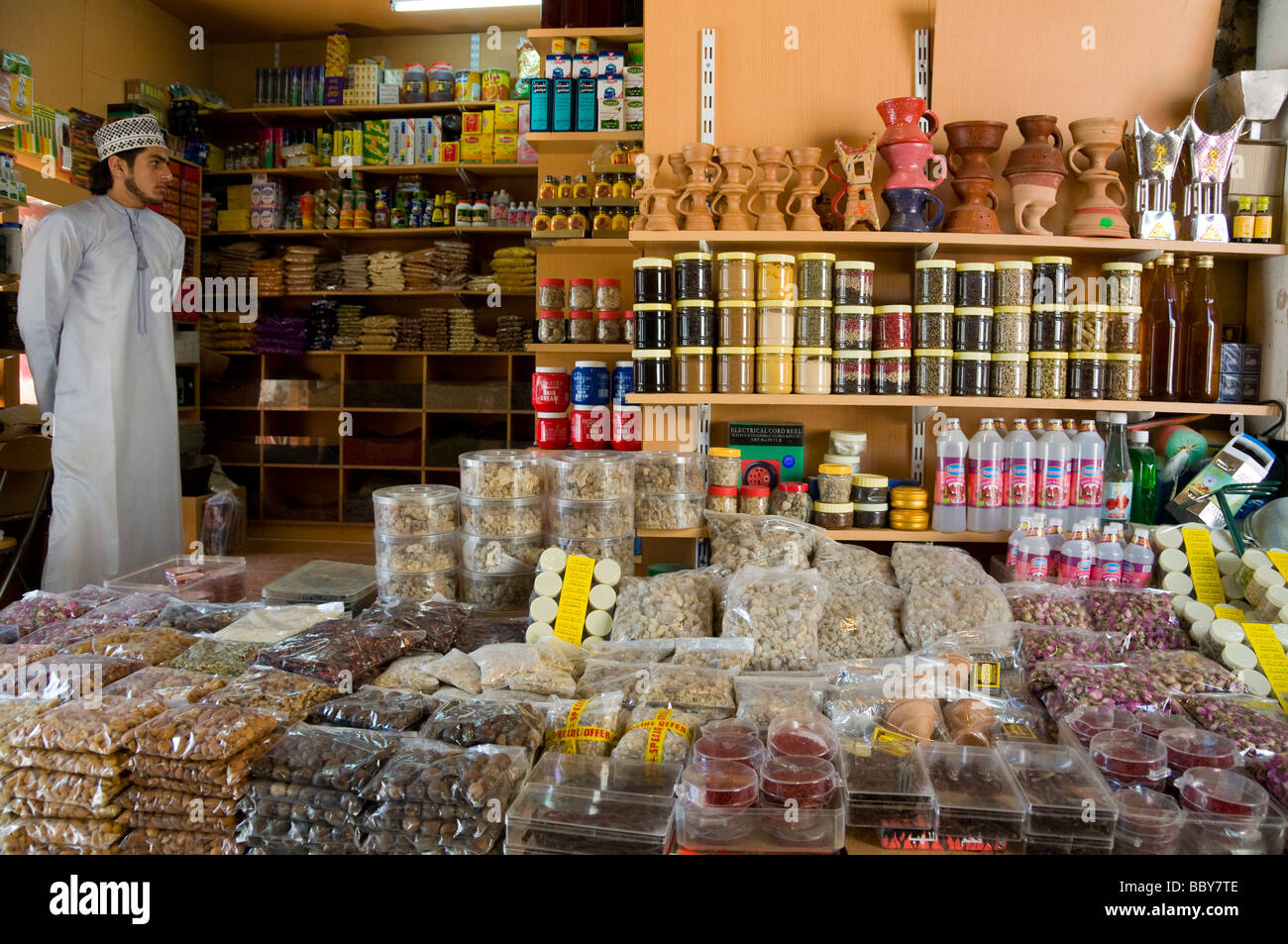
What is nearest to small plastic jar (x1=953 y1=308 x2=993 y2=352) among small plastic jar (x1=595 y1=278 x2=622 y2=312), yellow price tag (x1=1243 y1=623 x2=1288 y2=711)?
yellow price tag (x1=1243 y1=623 x2=1288 y2=711)

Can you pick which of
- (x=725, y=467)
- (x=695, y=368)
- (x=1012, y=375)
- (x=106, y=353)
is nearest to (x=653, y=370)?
(x=695, y=368)

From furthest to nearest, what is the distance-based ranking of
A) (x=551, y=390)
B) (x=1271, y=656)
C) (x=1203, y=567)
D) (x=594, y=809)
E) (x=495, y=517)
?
1. (x=551, y=390)
2. (x=495, y=517)
3. (x=1203, y=567)
4. (x=1271, y=656)
5. (x=594, y=809)

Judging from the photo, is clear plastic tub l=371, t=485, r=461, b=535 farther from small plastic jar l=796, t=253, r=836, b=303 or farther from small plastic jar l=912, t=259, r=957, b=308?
small plastic jar l=912, t=259, r=957, b=308

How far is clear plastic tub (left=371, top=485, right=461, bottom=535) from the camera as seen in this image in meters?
2.37

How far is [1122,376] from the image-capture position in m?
2.64

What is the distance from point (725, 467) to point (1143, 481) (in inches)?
48.3

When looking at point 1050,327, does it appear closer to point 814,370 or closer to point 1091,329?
point 1091,329

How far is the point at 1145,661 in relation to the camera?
1852mm

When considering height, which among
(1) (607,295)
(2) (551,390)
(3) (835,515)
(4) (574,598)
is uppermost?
(1) (607,295)

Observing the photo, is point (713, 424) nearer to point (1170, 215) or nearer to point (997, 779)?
point (1170, 215)

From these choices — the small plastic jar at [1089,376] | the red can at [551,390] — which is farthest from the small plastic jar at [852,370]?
the red can at [551,390]

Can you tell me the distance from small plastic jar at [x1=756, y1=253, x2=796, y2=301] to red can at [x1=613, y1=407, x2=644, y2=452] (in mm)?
692

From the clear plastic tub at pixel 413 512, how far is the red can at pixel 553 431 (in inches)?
36.5
